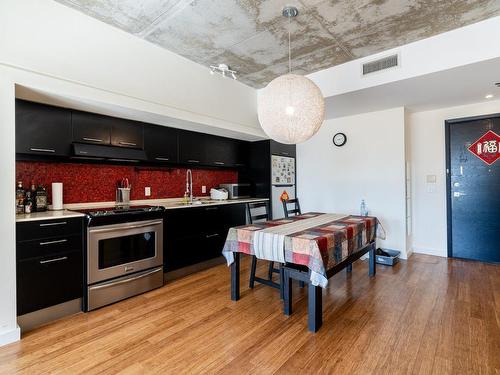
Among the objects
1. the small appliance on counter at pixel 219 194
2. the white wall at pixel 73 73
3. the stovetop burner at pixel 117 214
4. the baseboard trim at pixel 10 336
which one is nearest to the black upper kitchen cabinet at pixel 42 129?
the white wall at pixel 73 73

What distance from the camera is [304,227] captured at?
2582 millimetres

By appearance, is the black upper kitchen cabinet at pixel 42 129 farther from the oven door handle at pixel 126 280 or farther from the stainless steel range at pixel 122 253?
the oven door handle at pixel 126 280

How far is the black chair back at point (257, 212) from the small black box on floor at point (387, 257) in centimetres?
183

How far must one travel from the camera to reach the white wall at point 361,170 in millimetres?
4086

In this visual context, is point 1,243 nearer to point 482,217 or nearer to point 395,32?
point 395,32

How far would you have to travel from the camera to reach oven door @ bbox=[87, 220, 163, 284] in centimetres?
252

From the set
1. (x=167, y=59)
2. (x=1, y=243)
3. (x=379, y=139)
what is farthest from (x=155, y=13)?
(x=379, y=139)

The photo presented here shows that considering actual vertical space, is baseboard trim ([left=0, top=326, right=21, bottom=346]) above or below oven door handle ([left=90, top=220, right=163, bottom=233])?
below

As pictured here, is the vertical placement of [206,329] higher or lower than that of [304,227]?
lower

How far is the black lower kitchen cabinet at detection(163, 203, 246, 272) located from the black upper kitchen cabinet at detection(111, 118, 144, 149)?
0.94 meters

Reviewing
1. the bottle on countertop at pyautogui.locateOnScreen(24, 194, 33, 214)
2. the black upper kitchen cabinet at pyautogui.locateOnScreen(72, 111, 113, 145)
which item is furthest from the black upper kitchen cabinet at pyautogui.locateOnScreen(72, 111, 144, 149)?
the bottle on countertop at pyautogui.locateOnScreen(24, 194, 33, 214)

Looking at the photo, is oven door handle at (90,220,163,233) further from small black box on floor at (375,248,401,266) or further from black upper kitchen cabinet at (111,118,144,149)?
small black box on floor at (375,248,401,266)

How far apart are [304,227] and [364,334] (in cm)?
97

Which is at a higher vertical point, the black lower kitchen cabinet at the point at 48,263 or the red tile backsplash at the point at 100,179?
the red tile backsplash at the point at 100,179
